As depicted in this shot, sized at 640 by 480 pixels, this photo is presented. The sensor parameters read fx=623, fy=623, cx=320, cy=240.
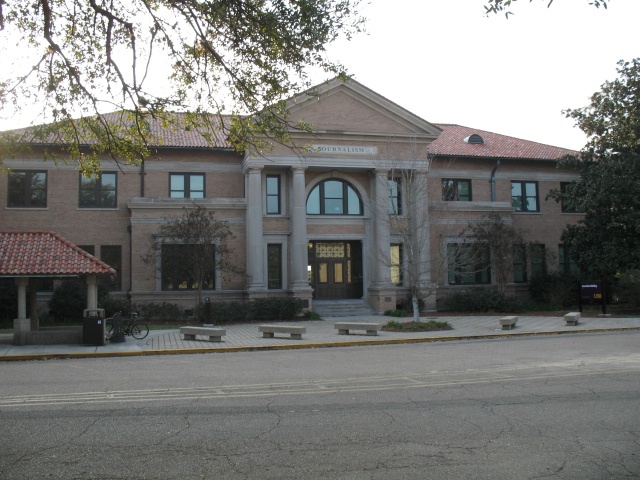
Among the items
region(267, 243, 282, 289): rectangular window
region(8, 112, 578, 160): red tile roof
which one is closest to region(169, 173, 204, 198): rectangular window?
region(8, 112, 578, 160): red tile roof

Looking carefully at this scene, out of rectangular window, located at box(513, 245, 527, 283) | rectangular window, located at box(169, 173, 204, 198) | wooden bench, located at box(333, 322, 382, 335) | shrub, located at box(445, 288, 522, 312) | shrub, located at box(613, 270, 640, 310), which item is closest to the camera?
wooden bench, located at box(333, 322, 382, 335)

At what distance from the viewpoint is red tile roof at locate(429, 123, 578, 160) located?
34.5 m

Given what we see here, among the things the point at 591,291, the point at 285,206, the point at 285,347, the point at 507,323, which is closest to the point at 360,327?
the point at 285,347

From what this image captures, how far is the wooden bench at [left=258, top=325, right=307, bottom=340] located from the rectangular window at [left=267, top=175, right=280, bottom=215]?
35.9 feet

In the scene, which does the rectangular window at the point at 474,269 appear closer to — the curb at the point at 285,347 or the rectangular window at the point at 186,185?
the curb at the point at 285,347

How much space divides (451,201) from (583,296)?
27.4 ft

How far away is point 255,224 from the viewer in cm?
2928

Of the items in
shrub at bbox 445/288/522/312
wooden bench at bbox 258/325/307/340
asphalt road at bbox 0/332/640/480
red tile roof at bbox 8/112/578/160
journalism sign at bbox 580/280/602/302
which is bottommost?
asphalt road at bbox 0/332/640/480

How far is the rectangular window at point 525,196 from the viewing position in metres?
35.3

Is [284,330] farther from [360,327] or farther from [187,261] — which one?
[187,261]

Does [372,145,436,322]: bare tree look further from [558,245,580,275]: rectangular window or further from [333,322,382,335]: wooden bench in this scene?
[558,245,580,275]: rectangular window

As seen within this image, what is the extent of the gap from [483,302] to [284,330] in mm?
14053

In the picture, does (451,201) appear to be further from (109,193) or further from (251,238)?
(109,193)

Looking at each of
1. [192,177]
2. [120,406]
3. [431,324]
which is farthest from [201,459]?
[192,177]
